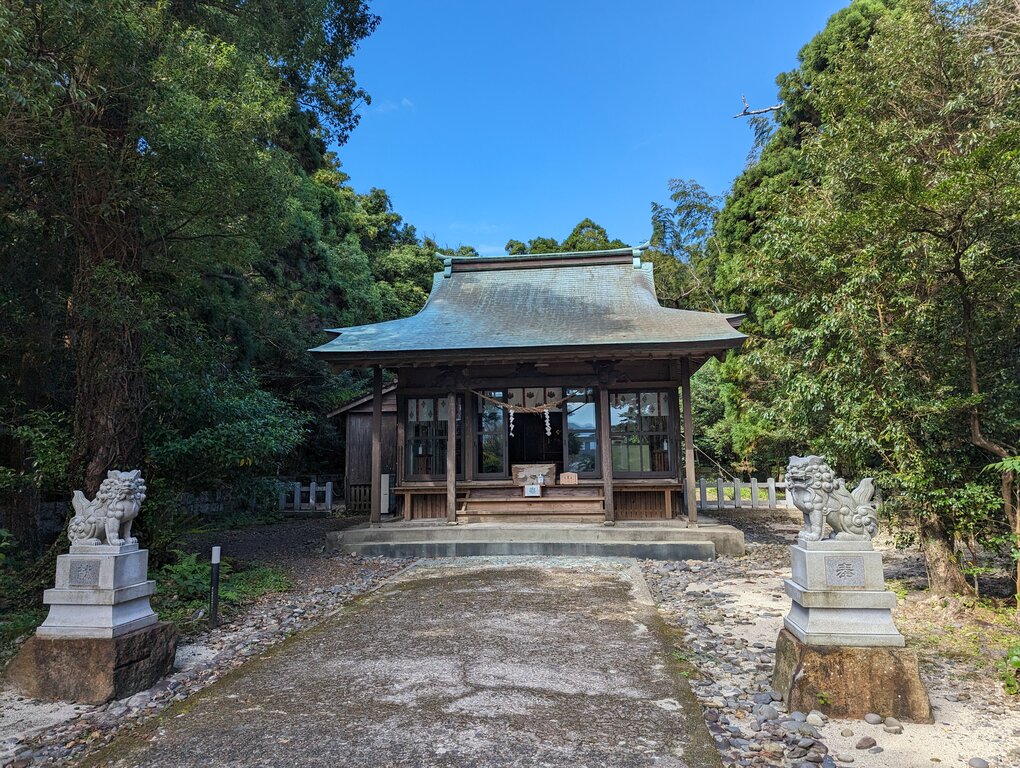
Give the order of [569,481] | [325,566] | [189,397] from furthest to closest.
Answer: [569,481]
[325,566]
[189,397]

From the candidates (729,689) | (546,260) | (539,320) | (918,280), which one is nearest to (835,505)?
(729,689)

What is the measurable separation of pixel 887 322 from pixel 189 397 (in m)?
8.02

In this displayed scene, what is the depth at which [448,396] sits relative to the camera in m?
10.0

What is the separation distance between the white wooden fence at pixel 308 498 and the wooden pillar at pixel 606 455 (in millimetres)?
8673

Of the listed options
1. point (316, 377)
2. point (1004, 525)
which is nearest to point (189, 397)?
point (1004, 525)

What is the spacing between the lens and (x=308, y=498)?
15.5 metres

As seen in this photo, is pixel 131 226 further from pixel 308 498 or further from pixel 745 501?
pixel 745 501

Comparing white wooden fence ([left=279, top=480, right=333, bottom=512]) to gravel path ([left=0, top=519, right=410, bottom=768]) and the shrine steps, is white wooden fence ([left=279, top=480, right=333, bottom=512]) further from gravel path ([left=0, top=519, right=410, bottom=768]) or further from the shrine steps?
the shrine steps

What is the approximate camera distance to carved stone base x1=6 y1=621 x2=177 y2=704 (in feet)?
Result: 12.1

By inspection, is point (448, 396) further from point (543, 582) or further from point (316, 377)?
point (316, 377)

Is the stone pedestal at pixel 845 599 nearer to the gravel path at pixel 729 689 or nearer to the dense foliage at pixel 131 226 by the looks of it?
the gravel path at pixel 729 689

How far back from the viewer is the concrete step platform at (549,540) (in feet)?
28.3

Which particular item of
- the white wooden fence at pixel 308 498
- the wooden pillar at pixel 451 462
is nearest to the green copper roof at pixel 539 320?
the wooden pillar at pixel 451 462

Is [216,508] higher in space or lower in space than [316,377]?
lower
